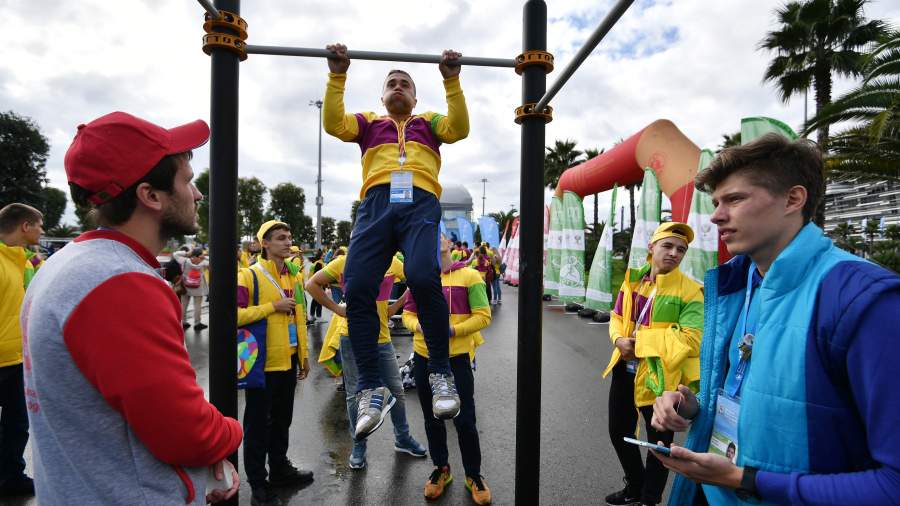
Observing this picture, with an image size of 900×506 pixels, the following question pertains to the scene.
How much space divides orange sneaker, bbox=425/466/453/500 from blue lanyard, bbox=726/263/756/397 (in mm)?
2873

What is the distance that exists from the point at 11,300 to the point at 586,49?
477cm

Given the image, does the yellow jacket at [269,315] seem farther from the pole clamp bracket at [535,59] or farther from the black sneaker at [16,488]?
the pole clamp bracket at [535,59]

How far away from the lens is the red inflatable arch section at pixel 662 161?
312 inches

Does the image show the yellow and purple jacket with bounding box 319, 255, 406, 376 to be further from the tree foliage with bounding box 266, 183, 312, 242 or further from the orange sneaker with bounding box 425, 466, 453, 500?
the tree foliage with bounding box 266, 183, 312, 242

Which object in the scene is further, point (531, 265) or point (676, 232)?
point (676, 232)

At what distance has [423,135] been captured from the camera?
92.8 inches

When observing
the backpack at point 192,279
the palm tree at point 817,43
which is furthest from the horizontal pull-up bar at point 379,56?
the palm tree at point 817,43

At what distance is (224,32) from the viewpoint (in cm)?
178

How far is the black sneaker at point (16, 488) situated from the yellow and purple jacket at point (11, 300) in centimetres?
94

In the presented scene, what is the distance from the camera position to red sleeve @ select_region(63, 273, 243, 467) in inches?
45.8

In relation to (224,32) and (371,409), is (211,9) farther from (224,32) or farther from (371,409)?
(371,409)

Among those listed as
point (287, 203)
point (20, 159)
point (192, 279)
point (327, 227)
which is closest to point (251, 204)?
point (287, 203)

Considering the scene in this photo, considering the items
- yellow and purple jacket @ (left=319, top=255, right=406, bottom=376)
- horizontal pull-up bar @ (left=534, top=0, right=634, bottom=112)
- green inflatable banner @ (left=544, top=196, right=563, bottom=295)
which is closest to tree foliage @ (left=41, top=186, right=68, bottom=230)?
green inflatable banner @ (left=544, top=196, right=563, bottom=295)

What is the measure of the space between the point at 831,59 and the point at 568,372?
43.6ft
